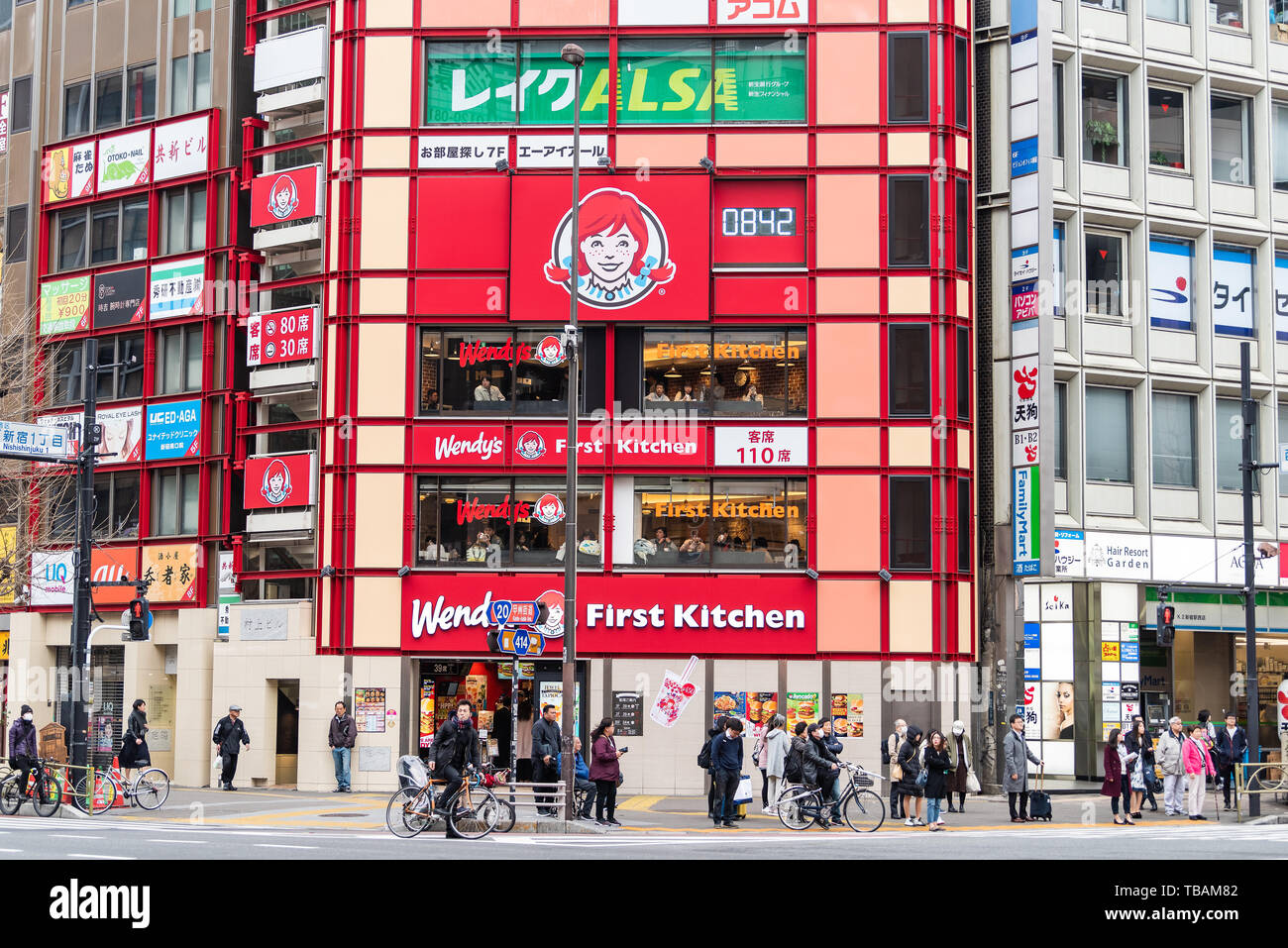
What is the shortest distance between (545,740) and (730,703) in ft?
26.1

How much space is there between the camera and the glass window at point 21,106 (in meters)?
44.3

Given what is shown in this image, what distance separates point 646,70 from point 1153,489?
1517 centimetres

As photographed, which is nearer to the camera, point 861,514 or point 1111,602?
point 861,514

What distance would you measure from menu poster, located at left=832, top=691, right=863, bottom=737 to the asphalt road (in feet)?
24.1

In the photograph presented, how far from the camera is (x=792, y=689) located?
3375cm

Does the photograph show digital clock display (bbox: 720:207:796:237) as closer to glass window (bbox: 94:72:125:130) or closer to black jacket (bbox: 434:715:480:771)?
black jacket (bbox: 434:715:480:771)

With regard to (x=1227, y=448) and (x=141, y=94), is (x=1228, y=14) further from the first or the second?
(x=141, y=94)

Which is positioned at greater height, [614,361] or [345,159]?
[345,159]

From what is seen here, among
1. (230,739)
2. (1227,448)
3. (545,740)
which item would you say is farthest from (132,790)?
(1227,448)

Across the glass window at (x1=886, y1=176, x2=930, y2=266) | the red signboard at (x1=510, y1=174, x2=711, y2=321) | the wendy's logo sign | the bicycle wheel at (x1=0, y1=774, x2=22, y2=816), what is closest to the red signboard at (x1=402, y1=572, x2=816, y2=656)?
the red signboard at (x1=510, y1=174, x2=711, y2=321)

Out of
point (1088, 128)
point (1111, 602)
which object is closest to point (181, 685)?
point (1111, 602)

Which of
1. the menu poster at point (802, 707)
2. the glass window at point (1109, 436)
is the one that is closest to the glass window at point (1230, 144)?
the glass window at point (1109, 436)

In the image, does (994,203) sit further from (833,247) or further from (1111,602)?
(1111,602)

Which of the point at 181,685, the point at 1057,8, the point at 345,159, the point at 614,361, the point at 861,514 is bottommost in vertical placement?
the point at 181,685
